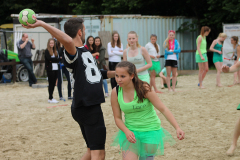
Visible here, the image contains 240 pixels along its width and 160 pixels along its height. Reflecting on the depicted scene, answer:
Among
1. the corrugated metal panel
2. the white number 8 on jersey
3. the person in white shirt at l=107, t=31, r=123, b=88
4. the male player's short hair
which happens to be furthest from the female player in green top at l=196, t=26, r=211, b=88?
the male player's short hair

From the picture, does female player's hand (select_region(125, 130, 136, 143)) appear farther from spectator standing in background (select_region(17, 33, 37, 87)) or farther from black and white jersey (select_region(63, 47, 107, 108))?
spectator standing in background (select_region(17, 33, 37, 87))

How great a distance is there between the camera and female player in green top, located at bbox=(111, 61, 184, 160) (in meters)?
3.22

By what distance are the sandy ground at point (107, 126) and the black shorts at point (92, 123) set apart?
1365 millimetres

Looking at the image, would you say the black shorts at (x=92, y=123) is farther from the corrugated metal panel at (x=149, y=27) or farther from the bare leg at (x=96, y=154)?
the corrugated metal panel at (x=149, y=27)

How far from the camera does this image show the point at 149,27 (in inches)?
688

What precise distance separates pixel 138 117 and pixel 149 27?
14642mm

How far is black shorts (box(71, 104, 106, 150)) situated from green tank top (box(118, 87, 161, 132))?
29cm

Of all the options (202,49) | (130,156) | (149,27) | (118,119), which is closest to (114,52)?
(202,49)

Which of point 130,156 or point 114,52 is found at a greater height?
point 114,52

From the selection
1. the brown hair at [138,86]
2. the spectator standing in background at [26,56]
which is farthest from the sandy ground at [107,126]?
the spectator standing in background at [26,56]

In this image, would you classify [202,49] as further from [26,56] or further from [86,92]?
[86,92]

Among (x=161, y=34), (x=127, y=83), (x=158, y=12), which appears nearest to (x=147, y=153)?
(x=127, y=83)

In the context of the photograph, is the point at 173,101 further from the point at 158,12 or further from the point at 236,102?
the point at 158,12

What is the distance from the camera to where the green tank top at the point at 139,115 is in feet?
10.7
